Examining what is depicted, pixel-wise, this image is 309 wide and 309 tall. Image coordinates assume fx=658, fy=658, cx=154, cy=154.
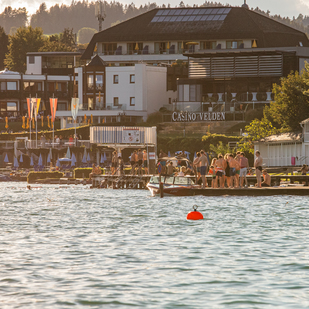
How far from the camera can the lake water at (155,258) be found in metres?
14.3

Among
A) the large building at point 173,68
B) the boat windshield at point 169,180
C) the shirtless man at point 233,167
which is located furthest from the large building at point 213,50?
the shirtless man at point 233,167

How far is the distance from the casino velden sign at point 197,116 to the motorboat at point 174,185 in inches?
1286

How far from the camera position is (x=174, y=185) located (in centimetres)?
4072

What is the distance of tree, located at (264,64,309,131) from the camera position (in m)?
58.9

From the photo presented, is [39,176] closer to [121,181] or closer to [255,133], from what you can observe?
[121,181]

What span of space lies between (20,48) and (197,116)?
69.3m

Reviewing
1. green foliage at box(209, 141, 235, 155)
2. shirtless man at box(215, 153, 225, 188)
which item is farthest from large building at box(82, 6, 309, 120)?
shirtless man at box(215, 153, 225, 188)

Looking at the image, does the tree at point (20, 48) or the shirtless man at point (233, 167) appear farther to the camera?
the tree at point (20, 48)

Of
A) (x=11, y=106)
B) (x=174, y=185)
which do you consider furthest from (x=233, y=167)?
(x=11, y=106)

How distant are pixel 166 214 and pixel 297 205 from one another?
7.65 m

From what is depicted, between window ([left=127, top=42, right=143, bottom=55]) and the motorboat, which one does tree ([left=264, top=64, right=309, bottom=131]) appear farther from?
window ([left=127, top=42, right=143, bottom=55])

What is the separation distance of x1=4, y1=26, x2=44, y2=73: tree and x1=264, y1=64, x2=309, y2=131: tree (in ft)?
272

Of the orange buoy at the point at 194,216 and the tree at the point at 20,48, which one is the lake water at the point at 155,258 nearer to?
the orange buoy at the point at 194,216

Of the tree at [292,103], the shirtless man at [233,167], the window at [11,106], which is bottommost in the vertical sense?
the shirtless man at [233,167]
